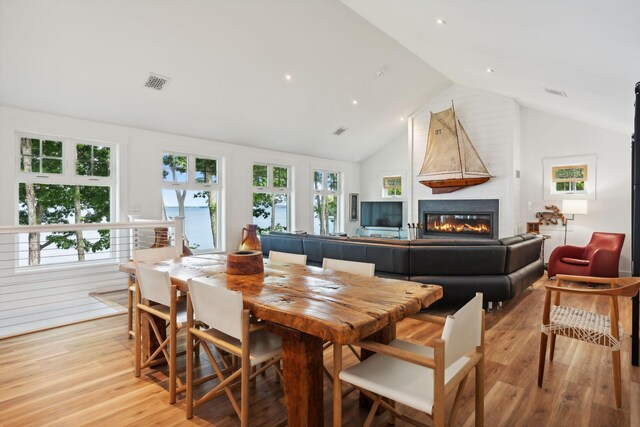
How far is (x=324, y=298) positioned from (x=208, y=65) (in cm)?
429

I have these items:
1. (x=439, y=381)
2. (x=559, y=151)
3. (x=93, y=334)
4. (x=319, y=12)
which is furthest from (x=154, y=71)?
(x=559, y=151)

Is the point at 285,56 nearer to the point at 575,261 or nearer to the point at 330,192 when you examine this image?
the point at 330,192

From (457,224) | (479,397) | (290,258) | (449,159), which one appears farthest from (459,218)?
(479,397)

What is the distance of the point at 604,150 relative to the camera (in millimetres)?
6273

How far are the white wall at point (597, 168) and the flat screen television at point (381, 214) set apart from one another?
273 cm

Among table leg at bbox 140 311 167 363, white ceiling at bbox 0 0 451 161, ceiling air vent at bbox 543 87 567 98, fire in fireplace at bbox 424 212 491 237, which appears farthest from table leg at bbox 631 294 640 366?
fire in fireplace at bbox 424 212 491 237

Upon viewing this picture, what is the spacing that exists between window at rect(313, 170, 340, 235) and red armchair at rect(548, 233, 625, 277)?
4929 mm

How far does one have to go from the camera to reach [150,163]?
217 inches

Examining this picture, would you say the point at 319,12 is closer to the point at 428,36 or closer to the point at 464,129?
the point at 428,36

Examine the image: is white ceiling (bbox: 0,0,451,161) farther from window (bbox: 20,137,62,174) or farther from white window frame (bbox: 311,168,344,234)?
white window frame (bbox: 311,168,344,234)

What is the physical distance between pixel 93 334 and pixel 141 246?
2160 millimetres

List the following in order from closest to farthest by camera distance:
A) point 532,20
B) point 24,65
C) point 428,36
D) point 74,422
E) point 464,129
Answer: point 74,422 < point 532,20 < point 24,65 < point 428,36 < point 464,129

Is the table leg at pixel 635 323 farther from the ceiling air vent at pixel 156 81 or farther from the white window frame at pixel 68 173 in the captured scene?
the white window frame at pixel 68 173

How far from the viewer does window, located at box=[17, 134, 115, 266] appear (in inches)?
179
